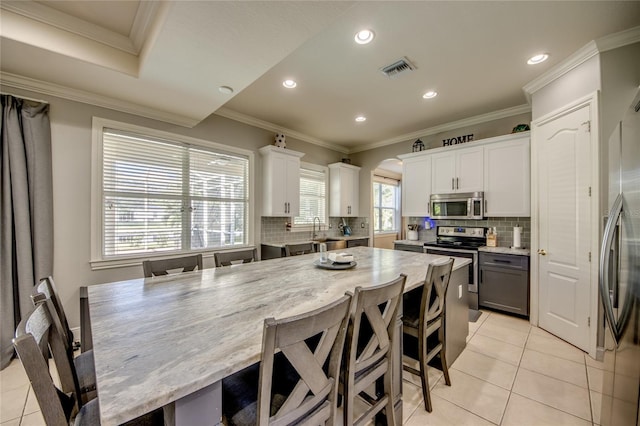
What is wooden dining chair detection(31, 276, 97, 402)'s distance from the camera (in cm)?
122

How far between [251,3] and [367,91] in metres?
1.98

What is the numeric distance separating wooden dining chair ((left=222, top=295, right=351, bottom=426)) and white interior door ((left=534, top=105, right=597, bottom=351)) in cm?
289

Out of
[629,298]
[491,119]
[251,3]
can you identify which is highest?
[491,119]

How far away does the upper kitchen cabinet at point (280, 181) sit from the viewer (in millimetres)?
4141

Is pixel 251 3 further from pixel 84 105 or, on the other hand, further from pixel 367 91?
pixel 84 105

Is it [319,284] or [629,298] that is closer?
[629,298]

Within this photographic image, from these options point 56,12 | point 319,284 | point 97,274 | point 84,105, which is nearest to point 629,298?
point 319,284

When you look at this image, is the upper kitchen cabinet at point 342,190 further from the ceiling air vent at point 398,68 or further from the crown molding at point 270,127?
the ceiling air vent at point 398,68

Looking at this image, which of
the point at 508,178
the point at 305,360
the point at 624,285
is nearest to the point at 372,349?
the point at 305,360

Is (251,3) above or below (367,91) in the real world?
below

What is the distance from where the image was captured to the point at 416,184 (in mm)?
4582

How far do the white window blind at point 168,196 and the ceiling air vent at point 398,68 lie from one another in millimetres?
2449

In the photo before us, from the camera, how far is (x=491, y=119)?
394 cm

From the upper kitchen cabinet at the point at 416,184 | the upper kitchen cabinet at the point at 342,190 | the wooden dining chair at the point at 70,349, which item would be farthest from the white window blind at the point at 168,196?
the upper kitchen cabinet at the point at 416,184
